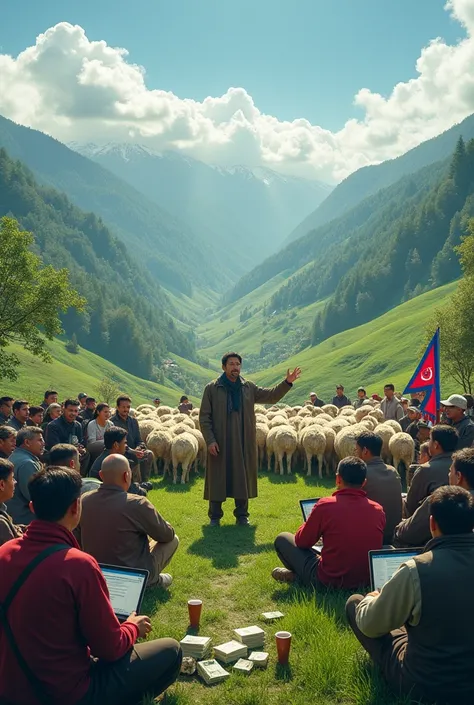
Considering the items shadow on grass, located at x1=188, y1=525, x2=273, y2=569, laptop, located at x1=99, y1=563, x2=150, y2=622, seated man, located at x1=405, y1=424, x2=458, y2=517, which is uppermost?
seated man, located at x1=405, y1=424, x2=458, y2=517

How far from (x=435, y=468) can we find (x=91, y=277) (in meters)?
152

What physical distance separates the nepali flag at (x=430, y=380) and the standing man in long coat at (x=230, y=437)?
250 inches

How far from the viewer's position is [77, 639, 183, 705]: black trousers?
414 cm

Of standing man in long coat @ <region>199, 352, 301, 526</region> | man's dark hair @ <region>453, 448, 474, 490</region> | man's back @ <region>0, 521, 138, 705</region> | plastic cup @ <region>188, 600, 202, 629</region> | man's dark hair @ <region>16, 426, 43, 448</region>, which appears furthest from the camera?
standing man in long coat @ <region>199, 352, 301, 526</region>

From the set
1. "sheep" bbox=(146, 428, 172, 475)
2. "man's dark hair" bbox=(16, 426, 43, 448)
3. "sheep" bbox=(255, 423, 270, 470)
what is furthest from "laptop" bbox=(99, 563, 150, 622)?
"sheep" bbox=(255, 423, 270, 470)

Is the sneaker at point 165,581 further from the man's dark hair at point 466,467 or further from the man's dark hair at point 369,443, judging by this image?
the man's dark hair at point 466,467

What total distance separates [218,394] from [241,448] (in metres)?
1.11

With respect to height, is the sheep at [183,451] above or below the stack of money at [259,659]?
above

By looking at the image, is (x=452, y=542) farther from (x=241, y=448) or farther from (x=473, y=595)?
(x=241, y=448)

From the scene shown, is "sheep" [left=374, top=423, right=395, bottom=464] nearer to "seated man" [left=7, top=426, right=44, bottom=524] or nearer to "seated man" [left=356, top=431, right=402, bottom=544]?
"seated man" [left=356, top=431, right=402, bottom=544]

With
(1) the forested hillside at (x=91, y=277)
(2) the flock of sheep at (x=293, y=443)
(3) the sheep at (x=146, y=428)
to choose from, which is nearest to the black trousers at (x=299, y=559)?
(2) the flock of sheep at (x=293, y=443)

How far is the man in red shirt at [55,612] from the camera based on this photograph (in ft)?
11.9

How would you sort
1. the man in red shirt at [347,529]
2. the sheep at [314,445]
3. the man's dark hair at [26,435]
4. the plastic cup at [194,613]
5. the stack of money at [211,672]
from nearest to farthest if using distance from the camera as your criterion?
the stack of money at [211,672], the plastic cup at [194,613], the man in red shirt at [347,529], the man's dark hair at [26,435], the sheep at [314,445]

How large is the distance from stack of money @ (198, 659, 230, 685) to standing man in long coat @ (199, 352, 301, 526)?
17.0ft
